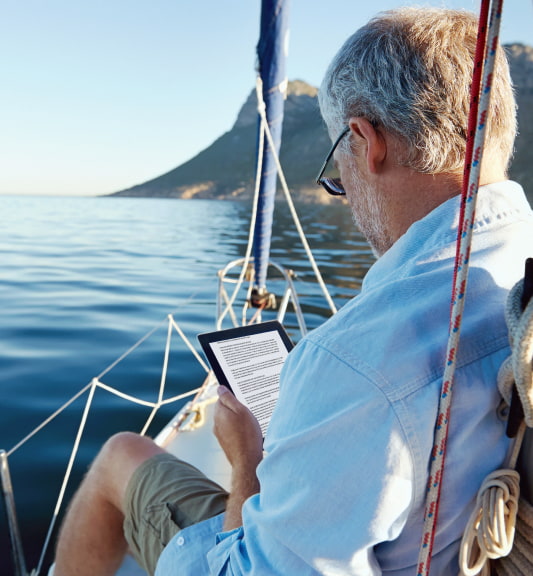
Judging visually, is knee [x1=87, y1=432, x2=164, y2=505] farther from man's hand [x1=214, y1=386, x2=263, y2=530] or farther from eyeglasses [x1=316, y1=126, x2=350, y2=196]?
eyeglasses [x1=316, y1=126, x2=350, y2=196]

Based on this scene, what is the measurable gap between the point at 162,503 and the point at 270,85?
73.8 inches

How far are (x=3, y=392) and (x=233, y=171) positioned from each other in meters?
82.1

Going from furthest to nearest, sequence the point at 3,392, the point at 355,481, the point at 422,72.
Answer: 1. the point at 3,392
2. the point at 422,72
3. the point at 355,481

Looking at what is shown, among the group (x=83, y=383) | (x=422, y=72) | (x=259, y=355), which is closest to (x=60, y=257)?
(x=83, y=383)

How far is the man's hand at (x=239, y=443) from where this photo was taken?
→ 0.93 metres

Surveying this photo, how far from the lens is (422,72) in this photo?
0.73 meters

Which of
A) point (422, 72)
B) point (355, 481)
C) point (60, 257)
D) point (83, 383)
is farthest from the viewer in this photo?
point (60, 257)

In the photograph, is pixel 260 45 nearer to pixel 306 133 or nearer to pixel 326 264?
pixel 326 264

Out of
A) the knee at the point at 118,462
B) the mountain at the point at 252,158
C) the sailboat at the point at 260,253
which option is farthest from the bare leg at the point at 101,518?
the mountain at the point at 252,158

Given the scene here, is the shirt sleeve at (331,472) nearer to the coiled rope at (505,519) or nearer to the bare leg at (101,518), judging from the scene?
the coiled rope at (505,519)

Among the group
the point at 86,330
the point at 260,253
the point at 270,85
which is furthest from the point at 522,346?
the point at 86,330

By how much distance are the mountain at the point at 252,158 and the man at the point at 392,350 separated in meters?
50.7

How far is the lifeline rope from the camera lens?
1.54 feet

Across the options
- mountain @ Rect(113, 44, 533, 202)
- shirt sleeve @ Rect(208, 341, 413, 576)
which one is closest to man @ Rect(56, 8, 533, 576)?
shirt sleeve @ Rect(208, 341, 413, 576)
